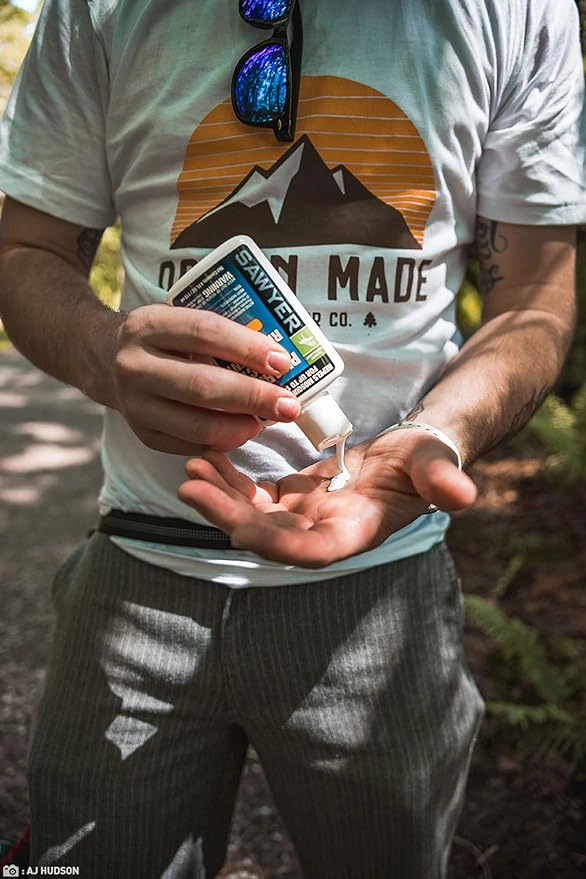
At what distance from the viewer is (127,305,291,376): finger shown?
1139 millimetres

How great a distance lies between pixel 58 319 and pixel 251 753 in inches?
87.2

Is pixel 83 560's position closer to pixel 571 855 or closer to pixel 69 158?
pixel 69 158

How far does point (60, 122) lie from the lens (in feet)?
4.81

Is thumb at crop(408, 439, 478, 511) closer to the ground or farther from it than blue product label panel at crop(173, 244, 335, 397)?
closer to the ground

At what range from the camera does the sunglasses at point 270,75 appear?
4.38 ft

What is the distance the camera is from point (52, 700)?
1507 mm

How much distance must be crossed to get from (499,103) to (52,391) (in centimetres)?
638

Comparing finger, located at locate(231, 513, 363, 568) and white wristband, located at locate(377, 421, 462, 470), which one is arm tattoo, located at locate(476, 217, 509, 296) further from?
finger, located at locate(231, 513, 363, 568)

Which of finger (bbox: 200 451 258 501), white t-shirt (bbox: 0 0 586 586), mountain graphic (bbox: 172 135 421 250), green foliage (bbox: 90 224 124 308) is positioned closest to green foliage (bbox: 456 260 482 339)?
white t-shirt (bbox: 0 0 586 586)

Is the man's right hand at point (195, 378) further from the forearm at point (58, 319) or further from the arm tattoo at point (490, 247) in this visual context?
the arm tattoo at point (490, 247)

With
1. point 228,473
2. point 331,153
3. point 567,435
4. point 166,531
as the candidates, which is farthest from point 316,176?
point 567,435

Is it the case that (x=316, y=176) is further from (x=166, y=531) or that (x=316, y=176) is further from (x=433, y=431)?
(x=166, y=531)

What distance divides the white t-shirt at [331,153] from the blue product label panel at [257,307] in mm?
149

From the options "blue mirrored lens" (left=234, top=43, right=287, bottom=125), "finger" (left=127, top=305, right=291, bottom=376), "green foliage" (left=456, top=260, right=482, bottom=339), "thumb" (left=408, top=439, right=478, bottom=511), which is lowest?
"green foliage" (left=456, top=260, right=482, bottom=339)
